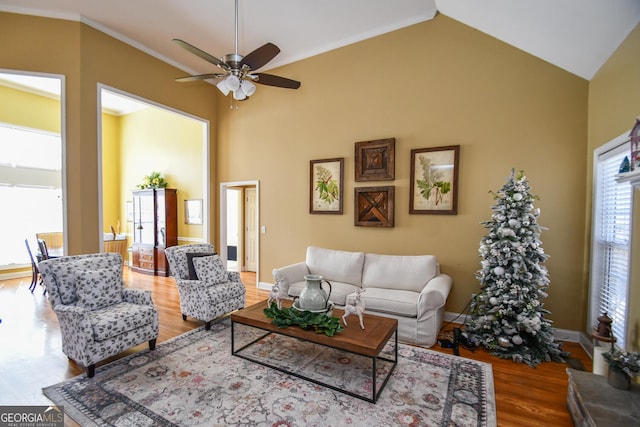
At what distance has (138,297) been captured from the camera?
308 centimetres

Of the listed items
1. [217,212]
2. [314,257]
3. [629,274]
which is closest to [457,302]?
[629,274]

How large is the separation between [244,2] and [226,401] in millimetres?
4428

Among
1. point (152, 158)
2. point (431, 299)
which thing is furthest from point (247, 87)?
point (152, 158)

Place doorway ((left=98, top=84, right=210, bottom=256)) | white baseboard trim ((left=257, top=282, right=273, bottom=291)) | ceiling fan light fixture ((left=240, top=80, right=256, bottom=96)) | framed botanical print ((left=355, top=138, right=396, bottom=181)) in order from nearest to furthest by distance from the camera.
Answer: ceiling fan light fixture ((left=240, top=80, right=256, bottom=96)), framed botanical print ((left=355, top=138, right=396, bottom=181)), white baseboard trim ((left=257, top=282, right=273, bottom=291)), doorway ((left=98, top=84, right=210, bottom=256))

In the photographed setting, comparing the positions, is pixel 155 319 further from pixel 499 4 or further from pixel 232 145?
pixel 499 4

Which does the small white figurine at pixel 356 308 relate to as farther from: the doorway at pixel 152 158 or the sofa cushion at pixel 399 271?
the doorway at pixel 152 158

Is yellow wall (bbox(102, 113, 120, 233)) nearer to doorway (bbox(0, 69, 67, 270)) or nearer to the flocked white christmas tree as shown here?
doorway (bbox(0, 69, 67, 270))

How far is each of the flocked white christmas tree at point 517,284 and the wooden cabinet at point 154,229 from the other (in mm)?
6380

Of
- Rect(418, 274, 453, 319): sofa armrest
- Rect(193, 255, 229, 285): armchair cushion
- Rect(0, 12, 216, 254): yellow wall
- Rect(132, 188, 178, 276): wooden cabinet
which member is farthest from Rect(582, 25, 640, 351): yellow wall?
Rect(132, 188, 178, 276): wooden cabinet

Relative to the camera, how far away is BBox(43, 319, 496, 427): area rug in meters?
2.04

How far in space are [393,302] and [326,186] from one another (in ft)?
7.29

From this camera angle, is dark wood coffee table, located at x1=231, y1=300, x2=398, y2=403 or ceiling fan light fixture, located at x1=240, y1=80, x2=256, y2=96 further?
ceiling fan light fixture, located at x1=240, y1=80, x2=256, y2=96

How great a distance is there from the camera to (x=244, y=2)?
363 cm

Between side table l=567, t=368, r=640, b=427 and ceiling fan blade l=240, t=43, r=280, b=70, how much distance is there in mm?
3665
